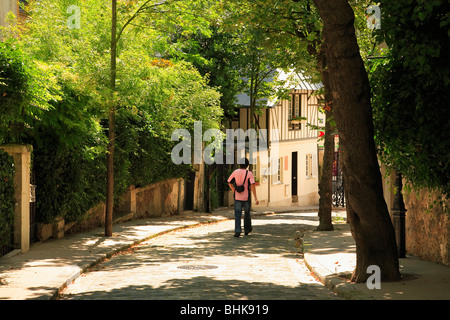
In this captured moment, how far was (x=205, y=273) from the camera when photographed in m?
12.3

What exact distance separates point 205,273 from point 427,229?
4157mm

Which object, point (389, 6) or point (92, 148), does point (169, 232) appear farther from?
point (389, 6)

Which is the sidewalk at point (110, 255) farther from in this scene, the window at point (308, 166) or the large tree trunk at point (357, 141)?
the window at point (308, 166)

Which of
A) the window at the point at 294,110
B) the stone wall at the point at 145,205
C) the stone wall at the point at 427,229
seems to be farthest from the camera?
the window at the point at 294,110

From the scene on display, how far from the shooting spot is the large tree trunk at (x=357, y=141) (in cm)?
999

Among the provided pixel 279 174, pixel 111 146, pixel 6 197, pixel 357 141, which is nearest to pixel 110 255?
pixel 6 197

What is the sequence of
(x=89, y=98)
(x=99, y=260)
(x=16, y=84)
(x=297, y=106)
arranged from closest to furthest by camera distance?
(x=16, y=84) < (x=99, y=260) < (x=89, y=98) < (x=297, y=106)

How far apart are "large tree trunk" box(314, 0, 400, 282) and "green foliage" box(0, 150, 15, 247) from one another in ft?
20.7

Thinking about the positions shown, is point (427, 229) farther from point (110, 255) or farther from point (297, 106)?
point (297, 106)

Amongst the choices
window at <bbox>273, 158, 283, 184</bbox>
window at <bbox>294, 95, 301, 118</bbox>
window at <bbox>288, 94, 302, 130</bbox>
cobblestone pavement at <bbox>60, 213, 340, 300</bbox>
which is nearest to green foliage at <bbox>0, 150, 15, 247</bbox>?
cobblestone pavement at <bbox>60, 213, 340, 300</bbox>

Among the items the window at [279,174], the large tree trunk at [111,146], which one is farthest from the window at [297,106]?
the large tree trunk at [111,146]

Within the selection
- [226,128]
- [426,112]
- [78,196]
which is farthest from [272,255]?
[226,128]

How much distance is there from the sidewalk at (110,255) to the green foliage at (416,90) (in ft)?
4.74

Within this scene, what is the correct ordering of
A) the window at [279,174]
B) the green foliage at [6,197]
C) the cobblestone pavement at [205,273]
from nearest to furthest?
the cobblestone pavement at [205,273] → the green foliage at [6,197] → the window at [279,174]
